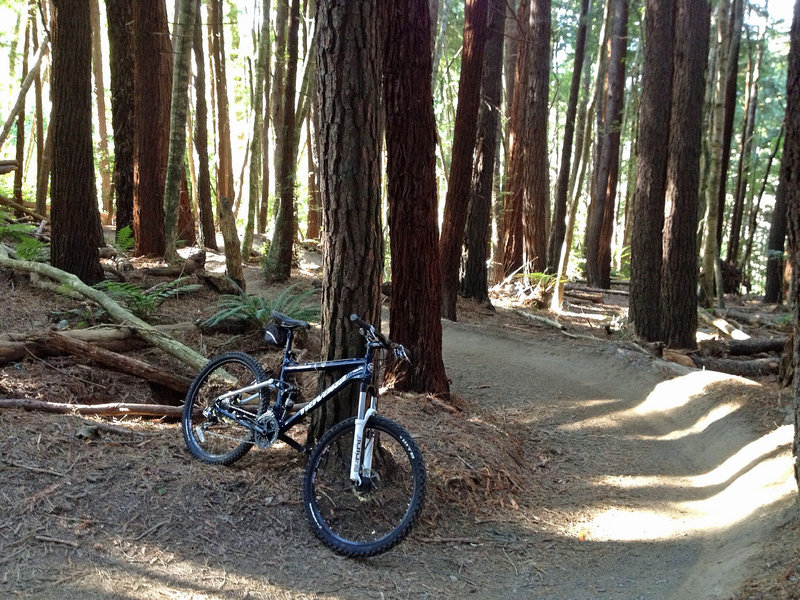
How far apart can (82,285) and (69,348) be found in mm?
1927

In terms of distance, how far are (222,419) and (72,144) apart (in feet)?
17.8

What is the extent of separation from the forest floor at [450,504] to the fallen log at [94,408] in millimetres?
133

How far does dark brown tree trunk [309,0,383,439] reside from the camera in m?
4.96

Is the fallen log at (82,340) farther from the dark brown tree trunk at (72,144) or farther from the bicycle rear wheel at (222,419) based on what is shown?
the bicycle rear wheel at (222,419)

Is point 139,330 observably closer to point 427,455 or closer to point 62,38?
point 427,455

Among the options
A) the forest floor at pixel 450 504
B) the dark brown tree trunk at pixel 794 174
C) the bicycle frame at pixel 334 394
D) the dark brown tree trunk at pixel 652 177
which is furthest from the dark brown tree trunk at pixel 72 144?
the dark brown tree trunk at pixel 652 177

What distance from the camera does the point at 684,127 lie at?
11.8 m

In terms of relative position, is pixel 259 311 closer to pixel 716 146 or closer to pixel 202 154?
pixel 202 154

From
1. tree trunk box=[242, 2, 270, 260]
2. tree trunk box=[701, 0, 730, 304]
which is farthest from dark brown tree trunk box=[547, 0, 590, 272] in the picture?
tree trunk box=[242, 2, 270, 260]

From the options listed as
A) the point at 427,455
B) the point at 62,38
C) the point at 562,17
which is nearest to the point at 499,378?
the point at 427,455

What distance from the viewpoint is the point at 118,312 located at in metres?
8.23

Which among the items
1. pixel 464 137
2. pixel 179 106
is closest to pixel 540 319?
pixel 464 137

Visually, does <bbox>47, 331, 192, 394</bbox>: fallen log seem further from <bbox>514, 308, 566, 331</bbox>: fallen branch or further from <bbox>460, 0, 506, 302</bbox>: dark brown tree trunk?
<bbox>460, 0, 506, 302</bbox>: dark brown tree trunk

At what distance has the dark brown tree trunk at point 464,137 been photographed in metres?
10.6
